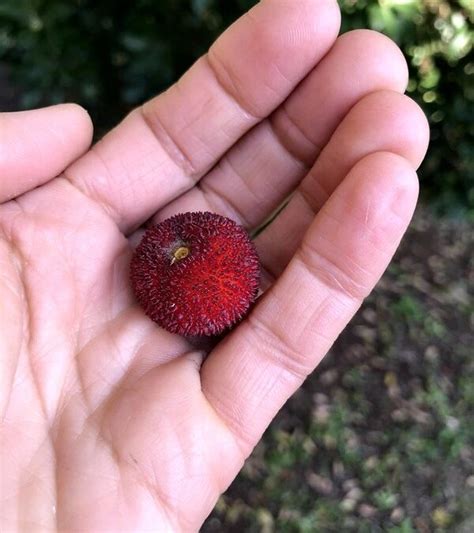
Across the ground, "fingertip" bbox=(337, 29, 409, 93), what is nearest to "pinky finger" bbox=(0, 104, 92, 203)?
"fingertip" bbox=(337, 29, 409, 93)

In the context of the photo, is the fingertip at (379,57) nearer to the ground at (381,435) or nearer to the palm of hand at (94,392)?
the palm of hand at (94,392)

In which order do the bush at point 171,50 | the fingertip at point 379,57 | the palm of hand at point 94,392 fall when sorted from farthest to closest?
the bush at point 171,50
the fingertip at point 379,57
the palm of hand at point 94,392

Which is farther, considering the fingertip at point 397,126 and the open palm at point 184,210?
the fingertip at point 397,126

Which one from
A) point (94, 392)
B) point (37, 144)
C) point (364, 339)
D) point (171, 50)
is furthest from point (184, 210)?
point (364, 339)

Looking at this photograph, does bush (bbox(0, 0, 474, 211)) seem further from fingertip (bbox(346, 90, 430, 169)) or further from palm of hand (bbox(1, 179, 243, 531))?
palm of hand (bbox(1, 179, 243, 531))

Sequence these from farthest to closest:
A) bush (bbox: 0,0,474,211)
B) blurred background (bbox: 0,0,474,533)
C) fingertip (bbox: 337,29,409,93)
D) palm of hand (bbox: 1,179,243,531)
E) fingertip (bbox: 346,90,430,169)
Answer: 1. blurred background (bbox: 0,0,474,533)
2. bush (bbox: 0,0,474,211)
3. fingertip (bbox: 337,29,409,93)
4. fingertip (bbox: 346,90,430,169)
5. palm of hand (bbox: 1,179,243,531)

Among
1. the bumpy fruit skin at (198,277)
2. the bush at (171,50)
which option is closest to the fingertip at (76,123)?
the bumpy fruit skin at (198,277)
